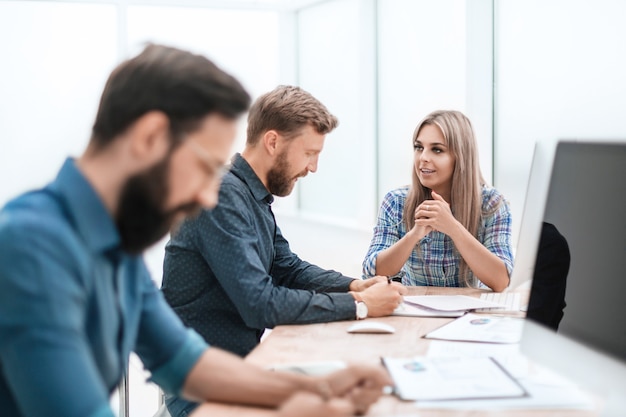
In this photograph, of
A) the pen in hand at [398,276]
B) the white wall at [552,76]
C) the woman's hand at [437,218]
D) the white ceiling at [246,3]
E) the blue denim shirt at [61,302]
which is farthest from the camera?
the white ceiling at [246,3]

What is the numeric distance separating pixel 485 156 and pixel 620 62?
89cm

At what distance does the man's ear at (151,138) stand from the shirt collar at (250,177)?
1085 millimetres

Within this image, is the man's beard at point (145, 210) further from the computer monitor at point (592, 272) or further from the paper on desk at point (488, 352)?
the paper on desk at point (488, 352)

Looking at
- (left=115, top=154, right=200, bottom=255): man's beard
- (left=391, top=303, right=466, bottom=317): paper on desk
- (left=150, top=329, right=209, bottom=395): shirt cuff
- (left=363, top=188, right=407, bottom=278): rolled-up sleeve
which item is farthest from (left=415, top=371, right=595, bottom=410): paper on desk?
(left=363, top=188, right=407, bottom=278): rolled-up sleeve

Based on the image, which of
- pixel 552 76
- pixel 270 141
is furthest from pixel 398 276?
pixel 552 76

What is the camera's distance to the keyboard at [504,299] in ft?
6.66

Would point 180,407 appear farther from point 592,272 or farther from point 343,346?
point 592,272

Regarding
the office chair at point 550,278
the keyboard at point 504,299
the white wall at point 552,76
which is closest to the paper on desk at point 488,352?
the office chair at point 550,278

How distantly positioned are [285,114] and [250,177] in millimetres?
217

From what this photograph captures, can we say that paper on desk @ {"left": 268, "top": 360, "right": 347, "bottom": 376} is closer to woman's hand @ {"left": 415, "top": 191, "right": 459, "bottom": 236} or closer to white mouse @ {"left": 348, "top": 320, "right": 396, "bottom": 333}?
white mouse @ {"left": 348, "top": 320, "right": 396, "bottom": 333}

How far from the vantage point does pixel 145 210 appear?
1.02 m

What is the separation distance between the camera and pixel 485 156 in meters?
3.63

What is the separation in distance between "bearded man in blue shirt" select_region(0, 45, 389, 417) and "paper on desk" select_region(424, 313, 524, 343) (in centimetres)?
73

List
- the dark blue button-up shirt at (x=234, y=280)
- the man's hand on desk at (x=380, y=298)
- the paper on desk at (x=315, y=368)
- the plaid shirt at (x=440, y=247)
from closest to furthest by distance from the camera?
the paper on desk at (x=315, y=368)
the dark blue button-up shirt at (x=234, y=280)
the man's hand on desk at (x=380, y=298)
the plaid shirt at (x=440, y=247)
